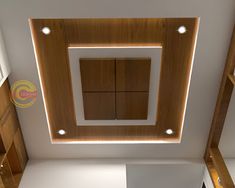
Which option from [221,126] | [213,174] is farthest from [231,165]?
[221,126]

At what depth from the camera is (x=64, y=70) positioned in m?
2.71

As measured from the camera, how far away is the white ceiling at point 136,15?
7.39 feet

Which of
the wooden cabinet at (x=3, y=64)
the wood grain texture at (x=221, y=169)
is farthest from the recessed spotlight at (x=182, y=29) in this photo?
the wooden cabinet at (x=3, y=64)

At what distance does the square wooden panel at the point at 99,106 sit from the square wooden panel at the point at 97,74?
89mm

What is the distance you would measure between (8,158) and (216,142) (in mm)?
2382

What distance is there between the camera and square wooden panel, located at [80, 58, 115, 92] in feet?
8.51

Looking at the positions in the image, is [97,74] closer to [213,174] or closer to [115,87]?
[115,87]

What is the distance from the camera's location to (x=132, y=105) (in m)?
2.91

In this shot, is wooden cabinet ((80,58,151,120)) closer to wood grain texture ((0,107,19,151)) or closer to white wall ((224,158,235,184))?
wood grain texture ((0,107,19,151))

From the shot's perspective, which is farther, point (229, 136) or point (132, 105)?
point (229, 136)

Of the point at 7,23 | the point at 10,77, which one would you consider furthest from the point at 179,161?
the point at 7,23

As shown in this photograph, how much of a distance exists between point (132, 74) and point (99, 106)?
53 cm

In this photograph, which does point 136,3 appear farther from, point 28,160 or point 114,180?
point 28,160
